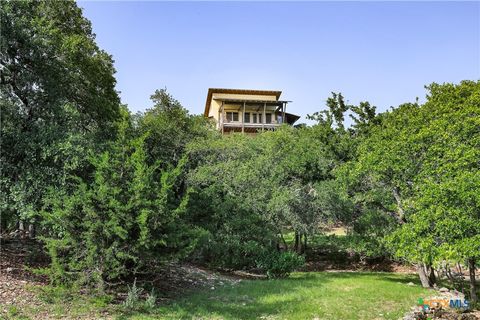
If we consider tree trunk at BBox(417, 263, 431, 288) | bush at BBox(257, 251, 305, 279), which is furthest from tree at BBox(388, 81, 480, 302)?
bush at BBox(257, 251, 305, 279)

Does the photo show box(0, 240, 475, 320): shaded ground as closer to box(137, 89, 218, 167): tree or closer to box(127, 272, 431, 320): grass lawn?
box(127, 272, 431, 320): grass lawn

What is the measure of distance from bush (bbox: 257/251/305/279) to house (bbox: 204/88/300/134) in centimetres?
2588

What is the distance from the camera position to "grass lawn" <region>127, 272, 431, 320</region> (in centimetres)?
935

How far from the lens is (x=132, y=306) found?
889 cm

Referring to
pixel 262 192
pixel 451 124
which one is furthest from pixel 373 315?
pixel 262 192

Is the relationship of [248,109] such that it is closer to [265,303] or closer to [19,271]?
[265,303]

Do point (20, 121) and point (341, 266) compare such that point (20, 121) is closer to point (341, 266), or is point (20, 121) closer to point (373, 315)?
point (373, 315)

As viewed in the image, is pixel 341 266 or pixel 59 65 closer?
pixel 59 65

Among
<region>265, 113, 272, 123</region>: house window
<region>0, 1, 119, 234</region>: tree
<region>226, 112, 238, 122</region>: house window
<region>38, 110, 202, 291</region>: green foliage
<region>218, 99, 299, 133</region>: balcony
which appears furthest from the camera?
<region>265, 113, 272, 123</region>: house window

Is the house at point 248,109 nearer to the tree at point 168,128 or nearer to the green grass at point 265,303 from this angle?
the tree at point 168,128

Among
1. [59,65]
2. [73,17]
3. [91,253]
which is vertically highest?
[73,17]

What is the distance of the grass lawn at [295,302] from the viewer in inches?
368

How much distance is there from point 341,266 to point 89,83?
56.4ft

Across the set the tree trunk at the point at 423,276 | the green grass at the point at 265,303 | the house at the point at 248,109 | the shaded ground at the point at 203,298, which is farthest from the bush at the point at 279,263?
the house at the point at 248,109
